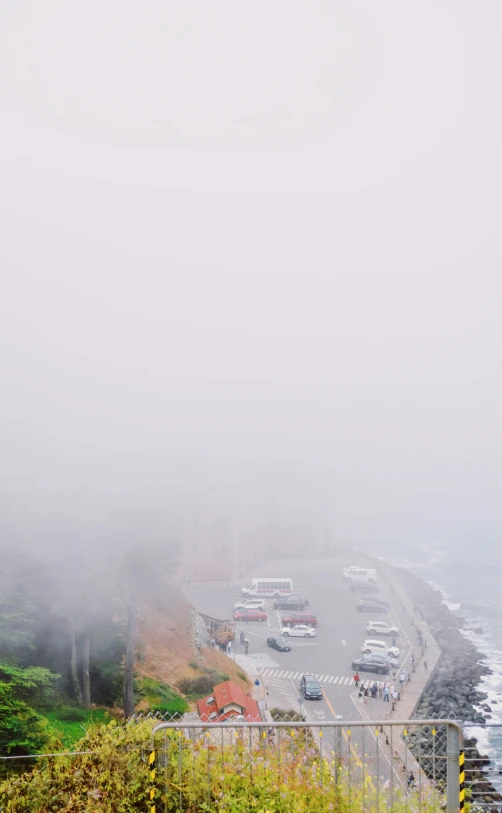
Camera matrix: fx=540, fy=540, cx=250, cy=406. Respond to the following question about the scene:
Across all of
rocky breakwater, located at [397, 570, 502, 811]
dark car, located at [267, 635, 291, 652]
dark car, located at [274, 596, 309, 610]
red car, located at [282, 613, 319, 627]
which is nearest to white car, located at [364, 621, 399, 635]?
rocky breakwater, located at [397, 570, 502, 811]

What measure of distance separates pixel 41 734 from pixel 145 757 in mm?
6810

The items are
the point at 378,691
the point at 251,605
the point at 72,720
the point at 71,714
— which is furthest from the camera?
the point at 251,605

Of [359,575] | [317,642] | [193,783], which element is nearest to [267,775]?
[193,783]

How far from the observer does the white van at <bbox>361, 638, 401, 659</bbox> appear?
25.9m

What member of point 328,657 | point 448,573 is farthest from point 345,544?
point 328,657

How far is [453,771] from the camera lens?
378 centimetres

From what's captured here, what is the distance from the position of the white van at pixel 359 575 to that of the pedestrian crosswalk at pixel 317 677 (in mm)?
20383

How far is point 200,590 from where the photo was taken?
38375mm

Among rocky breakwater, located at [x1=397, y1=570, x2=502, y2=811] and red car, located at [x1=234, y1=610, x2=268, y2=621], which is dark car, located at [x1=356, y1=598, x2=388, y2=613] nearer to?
rocky breakwater, located at [x1=397, y1=570, x2=502, y2=811]

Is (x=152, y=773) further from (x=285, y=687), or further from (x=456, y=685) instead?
(x=456, y=685)

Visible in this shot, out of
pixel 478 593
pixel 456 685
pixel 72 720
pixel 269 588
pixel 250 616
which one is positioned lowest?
pixel 478 593

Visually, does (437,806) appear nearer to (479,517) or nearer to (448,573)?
(448,573)

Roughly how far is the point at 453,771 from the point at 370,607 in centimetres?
3346

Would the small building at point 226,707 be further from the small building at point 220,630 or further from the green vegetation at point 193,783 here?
the small building at point 220,630
